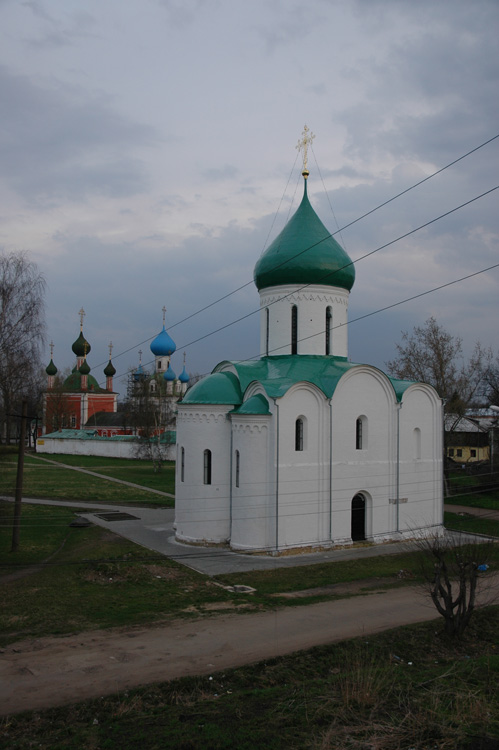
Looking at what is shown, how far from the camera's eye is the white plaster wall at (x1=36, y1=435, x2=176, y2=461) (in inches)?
1924

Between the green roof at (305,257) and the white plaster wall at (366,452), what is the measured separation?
3458 mm

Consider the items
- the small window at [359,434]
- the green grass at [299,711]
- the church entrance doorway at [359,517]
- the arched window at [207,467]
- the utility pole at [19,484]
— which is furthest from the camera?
the small window at [359,434]

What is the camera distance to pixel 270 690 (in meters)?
8.75

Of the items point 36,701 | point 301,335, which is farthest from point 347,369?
point 36,701

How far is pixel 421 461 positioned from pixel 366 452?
2.47m

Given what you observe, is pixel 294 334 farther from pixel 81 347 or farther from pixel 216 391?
pixel 81 347

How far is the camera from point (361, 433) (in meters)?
19.5

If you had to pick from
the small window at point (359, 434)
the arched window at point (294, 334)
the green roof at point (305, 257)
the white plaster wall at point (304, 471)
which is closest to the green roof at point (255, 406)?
the white plaster wall at point (304, 471)

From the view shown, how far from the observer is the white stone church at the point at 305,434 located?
1781 cm

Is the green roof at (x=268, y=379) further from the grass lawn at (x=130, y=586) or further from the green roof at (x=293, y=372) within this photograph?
the grass lawn at (x=130, y=586)

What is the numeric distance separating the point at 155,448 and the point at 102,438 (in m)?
6.29

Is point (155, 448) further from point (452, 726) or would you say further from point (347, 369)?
point (452, 726)

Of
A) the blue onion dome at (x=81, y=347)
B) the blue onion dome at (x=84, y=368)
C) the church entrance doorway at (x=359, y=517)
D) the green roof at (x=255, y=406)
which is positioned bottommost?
the church entrance doorway at (x=359, y=517)

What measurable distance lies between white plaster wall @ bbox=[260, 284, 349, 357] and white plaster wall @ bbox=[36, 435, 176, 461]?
27.7 metres
